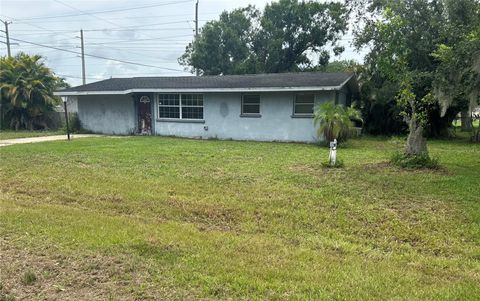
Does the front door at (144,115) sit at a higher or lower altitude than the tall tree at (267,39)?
lower

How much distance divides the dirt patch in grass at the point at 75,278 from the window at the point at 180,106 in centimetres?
1449

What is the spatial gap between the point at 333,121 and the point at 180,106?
309 inches

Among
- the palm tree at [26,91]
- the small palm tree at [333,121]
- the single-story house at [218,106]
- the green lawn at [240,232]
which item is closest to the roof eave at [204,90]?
the single-story house at [218,106]

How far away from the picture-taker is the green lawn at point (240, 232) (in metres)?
3.66

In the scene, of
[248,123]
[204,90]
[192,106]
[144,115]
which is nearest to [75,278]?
[248,123]

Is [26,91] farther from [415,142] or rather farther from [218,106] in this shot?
[415,142]

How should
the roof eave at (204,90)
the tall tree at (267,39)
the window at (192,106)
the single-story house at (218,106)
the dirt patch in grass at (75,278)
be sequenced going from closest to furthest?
the dirt patch in grass at (75,278) → the roof eave at (204,90) → the single-story house at (218,106) → the window at (192,106) → the tall tree at (267,39)

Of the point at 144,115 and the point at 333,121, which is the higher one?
the point at 144,115

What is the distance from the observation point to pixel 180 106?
745 inches

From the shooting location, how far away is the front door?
64.8 feet

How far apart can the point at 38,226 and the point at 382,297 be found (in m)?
4.27

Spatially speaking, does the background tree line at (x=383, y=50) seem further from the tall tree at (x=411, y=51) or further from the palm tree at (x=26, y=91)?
the palm tree at (x=26, y=91)

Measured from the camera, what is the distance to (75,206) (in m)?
6.52

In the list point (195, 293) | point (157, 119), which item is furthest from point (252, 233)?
point (157, 119)
